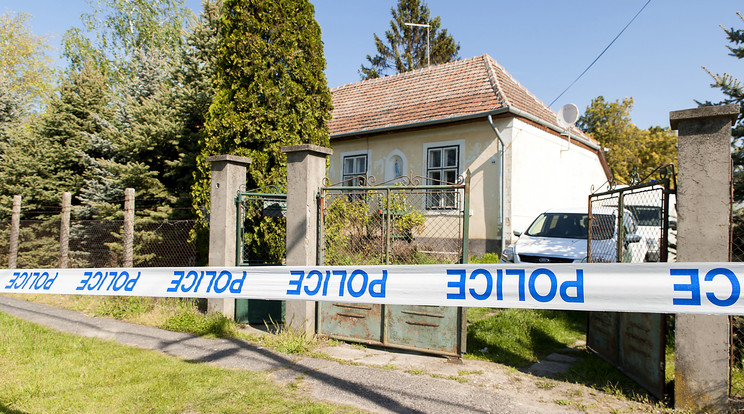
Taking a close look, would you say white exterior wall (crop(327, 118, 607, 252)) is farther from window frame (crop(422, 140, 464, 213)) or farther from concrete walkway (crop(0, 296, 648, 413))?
concrete walkway (crop(0, 296, 648, 413))

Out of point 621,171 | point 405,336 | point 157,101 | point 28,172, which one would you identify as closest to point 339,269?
point 405,336

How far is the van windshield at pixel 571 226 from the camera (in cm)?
832

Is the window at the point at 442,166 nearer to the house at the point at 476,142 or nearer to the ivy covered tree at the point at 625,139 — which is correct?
the house at the point at 476,142

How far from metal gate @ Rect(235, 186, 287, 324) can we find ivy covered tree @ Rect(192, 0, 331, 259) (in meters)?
0.83

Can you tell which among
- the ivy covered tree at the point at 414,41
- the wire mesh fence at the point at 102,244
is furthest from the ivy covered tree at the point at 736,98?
the ivy covered tree at the point at 414,41

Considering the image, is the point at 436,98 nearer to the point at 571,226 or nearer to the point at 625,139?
the point at 571,226

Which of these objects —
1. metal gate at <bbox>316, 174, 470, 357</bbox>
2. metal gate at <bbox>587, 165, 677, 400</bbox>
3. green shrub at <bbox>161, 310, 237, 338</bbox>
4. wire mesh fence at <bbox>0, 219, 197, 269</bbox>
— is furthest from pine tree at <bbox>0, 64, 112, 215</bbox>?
metal gate at <bbox>587, 165, 677, 400</bbox>

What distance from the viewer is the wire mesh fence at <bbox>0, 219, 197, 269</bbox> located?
9836 millimetres

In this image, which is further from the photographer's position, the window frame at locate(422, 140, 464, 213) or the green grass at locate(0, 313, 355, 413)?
the window frame at locate(422, 140, 464, 213)

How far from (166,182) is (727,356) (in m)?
11.0

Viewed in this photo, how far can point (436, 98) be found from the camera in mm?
14195

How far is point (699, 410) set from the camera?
13.0 ft

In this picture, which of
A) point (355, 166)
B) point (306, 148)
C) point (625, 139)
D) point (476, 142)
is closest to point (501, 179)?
point (476, 142)

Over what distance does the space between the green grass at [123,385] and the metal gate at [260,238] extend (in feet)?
5.81
